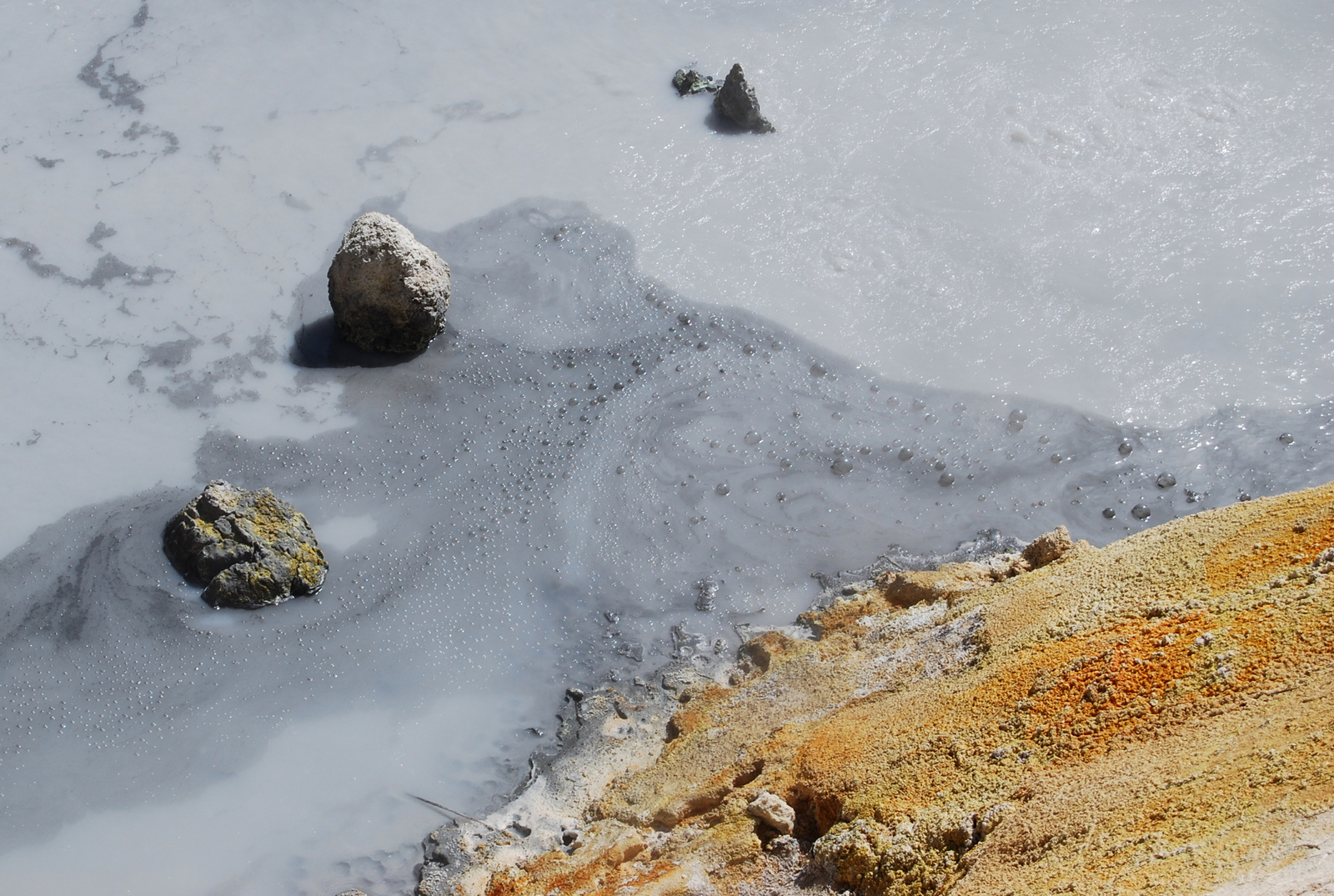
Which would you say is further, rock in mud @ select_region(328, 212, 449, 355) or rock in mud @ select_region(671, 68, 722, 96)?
rock in mud @ select_region(671, 68, 722, 96)

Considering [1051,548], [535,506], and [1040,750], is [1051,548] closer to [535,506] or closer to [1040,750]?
[1040,750]

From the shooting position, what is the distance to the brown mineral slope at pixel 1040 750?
119 inches

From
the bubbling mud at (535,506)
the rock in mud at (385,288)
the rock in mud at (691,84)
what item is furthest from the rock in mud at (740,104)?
the rock in mud at (385,288)

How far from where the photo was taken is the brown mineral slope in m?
3.02

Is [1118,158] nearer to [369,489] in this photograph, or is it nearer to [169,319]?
[369,489]

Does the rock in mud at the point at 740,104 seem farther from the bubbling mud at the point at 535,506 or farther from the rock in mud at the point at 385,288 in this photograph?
the rock in mud at the point at 385,288

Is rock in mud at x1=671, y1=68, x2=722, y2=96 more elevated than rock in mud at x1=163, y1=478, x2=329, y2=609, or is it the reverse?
rock in mud at x1=671, y1=68, x2=722, y2=96

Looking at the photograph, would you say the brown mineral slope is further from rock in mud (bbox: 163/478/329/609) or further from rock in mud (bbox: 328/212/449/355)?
rock in mud (bbox: 328/212/449/355)

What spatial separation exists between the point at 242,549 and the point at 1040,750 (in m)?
4.00

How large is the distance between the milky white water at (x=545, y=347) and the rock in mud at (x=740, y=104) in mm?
255

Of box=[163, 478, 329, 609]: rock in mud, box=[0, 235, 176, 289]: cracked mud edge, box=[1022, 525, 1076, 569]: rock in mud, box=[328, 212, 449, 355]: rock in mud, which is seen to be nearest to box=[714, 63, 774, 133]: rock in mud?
box=[328, 212, 449, 355]: rock in mud

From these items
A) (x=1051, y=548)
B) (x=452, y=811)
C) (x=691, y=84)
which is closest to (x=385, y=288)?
(x=452, y=811)

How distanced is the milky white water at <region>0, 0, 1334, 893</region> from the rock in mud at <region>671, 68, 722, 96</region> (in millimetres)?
256

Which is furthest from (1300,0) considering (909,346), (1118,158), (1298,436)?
(909,346)
